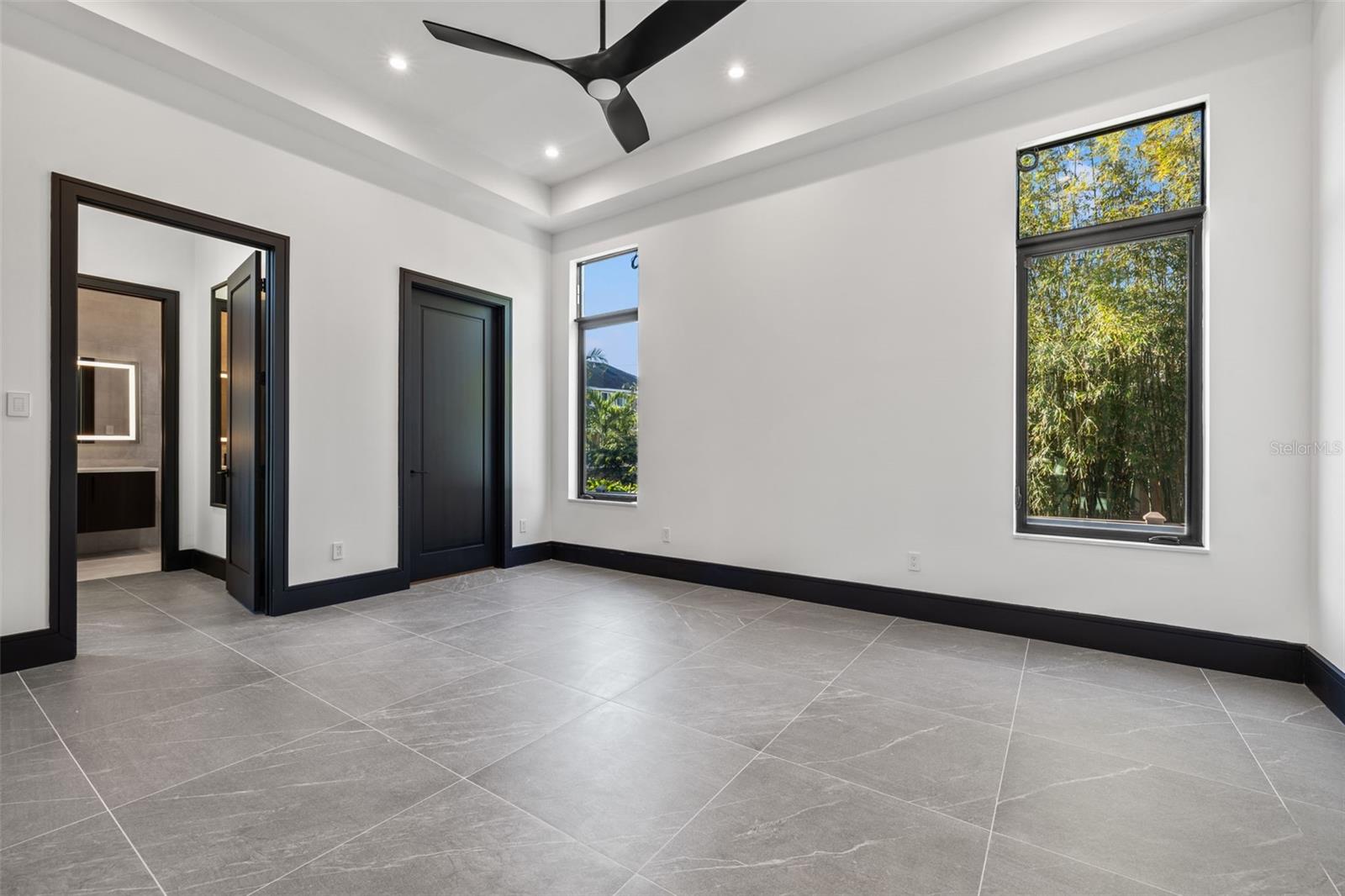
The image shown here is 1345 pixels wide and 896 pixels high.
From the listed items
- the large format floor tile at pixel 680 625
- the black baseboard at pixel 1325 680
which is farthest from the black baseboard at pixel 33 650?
the black baseboard at pixel 1325 680

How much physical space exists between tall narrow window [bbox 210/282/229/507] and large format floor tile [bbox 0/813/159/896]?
160 inches

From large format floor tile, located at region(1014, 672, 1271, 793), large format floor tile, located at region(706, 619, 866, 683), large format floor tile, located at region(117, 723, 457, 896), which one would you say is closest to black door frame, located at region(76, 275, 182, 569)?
large format floor tile, located at region(117, 723, 457, 896)

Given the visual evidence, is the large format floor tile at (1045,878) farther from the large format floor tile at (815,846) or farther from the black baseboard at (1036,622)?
the black baseboard at (1036,622)

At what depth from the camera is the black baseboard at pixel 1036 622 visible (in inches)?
112

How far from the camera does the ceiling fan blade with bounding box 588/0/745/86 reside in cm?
223

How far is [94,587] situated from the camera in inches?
A: 176

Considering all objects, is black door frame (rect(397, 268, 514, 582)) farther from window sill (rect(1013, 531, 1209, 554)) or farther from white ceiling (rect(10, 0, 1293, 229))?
window sill (rect(1013, 531, 1209, 554))

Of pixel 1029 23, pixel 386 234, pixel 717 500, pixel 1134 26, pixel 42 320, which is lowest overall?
pixel 717 500

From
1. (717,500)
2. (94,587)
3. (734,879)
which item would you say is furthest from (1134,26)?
(94,587)

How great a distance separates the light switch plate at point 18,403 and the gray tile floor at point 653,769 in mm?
1236

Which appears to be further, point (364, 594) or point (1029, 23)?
point (364, 594)

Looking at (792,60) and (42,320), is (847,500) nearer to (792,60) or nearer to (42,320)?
(792,60)

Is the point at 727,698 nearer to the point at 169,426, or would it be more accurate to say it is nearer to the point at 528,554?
the point at 528,554

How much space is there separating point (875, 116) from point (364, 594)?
480 cm
